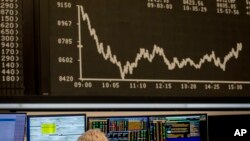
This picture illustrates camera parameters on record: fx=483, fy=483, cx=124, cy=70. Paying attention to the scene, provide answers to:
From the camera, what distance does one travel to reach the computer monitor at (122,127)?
2.91 metres

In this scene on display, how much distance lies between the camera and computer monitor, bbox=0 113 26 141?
208cm

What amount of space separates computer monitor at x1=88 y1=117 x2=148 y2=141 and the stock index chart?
3.19 feet

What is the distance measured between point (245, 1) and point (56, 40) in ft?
3.12

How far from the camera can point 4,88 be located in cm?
179

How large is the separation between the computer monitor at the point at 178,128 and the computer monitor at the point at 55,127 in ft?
1.70

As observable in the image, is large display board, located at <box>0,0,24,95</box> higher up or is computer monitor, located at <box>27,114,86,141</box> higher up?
large display board, located at <box>0,0,24,95</box>

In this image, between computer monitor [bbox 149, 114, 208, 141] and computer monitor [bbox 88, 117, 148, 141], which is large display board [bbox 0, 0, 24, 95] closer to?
computer monitor [bbox 88, 117, 148, 141]

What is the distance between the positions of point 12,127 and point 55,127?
628mm

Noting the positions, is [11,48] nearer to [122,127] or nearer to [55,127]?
[55,127]

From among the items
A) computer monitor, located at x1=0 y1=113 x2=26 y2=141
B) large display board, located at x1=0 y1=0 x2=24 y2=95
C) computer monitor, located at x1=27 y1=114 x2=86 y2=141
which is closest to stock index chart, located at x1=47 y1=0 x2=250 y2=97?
large display board, located at x1=0 y1=0 x2=24 y2=95

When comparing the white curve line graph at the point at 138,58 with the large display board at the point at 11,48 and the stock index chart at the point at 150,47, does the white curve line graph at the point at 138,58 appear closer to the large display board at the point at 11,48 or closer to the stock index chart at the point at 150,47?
the stock index chart at the point at 150,47

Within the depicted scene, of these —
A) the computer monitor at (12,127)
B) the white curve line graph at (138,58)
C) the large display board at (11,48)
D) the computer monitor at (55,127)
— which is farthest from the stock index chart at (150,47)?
the computer monitor at (55,127)

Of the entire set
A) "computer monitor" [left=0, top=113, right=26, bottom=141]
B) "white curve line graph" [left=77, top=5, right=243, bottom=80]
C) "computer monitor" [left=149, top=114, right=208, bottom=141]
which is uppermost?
"white curve line graph" [left=77, top=5, right=243, bottom=80]

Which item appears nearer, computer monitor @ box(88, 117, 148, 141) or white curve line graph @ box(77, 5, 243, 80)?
white curve line graph @ box(77, 5, 243, 80)
